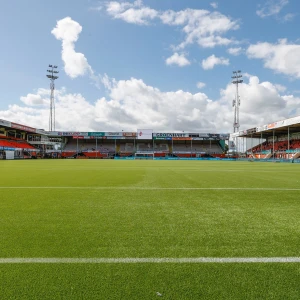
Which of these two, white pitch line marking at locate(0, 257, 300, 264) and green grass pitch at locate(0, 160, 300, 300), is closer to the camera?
green grass pitch at locate(0, 160, 300, 300)

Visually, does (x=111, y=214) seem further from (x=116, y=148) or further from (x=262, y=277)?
(x=116, y=148)

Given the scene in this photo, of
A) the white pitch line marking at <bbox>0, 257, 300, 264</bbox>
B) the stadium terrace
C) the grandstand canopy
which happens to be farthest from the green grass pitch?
the stadium terrace

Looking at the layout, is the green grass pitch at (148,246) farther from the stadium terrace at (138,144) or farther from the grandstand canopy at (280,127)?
the stadium terrace at (138,144)

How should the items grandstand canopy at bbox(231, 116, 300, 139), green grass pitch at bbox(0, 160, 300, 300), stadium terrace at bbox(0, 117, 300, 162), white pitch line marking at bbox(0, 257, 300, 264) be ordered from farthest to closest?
stadium terrace at bbox(0, 117, 300, 162)
grandstand canopy at bbox(231, 116, 300, 139)
white pitch line marking at bbox(0, 257, 300, 264)
green grass pitch at bbox(0, 160, 300, 300)

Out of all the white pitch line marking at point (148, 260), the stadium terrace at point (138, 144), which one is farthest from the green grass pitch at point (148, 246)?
the stadium terrace at point (138, 144)

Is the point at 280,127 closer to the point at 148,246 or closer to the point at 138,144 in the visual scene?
the point at 138,144

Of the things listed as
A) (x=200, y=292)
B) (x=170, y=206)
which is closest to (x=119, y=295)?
(x=200, y=292)

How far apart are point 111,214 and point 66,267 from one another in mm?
2291

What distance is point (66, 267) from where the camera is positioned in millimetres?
2643

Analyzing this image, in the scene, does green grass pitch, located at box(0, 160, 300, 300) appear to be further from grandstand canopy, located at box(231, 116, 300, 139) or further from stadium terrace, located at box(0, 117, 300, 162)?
stadium terrace, located at box(0, 117, 300, 162)

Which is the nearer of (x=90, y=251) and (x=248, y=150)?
(x=90, y=251)

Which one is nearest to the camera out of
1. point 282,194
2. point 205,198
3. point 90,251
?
point 90,251

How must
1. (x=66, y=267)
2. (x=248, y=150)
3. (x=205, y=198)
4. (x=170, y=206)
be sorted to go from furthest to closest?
(x=248, y=150)
(x=205, y=198)
(x=170, y=206)
(x=66, y=267)

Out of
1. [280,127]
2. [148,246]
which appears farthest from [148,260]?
[280,127]
